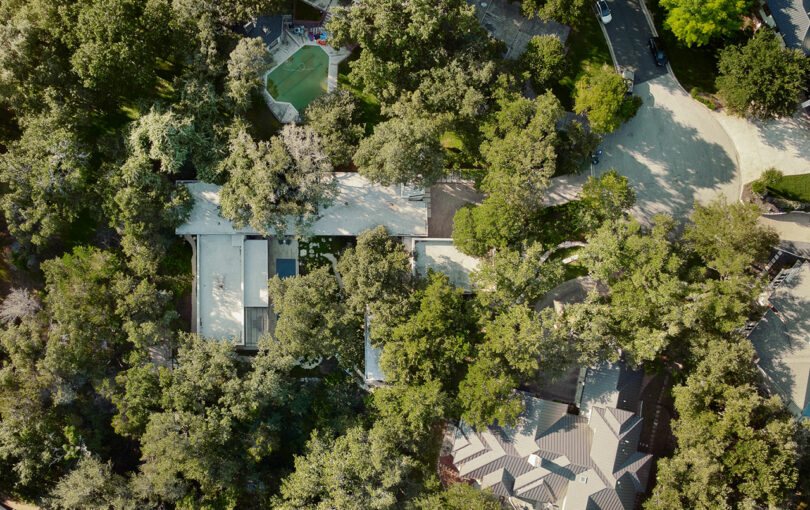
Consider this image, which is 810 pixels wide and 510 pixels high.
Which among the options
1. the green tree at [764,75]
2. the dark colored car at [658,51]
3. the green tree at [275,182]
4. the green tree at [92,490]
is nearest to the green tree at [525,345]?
the green tree at [275,182]

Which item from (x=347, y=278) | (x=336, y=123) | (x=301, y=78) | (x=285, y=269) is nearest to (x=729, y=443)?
(x=347, y=278)

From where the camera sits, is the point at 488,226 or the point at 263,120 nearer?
the point at 488,226

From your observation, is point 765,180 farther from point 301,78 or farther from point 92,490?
point 92,490

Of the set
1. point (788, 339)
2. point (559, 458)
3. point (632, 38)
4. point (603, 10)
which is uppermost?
point (603, 10)

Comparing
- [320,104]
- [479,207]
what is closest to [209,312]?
[320,104]

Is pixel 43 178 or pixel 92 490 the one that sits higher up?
pixel 43 178

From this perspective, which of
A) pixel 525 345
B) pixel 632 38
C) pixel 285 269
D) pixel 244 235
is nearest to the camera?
pixel 525 345

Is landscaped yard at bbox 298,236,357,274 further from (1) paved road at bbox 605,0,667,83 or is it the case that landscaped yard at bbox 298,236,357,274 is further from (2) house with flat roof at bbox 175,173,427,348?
(1) paved road at bbox 605,0,667,83
